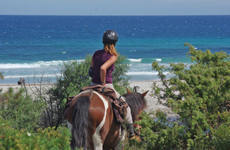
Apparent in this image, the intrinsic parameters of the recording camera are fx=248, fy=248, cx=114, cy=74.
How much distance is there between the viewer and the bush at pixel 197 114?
400 cm

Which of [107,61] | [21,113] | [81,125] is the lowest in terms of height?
[21,113]

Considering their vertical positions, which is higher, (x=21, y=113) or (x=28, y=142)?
(x=28, y=142)

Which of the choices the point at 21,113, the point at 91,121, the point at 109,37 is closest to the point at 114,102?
the point at 91,121

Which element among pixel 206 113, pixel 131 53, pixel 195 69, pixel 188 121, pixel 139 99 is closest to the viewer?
pixel 188 121

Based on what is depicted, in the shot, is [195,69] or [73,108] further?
[195,69]

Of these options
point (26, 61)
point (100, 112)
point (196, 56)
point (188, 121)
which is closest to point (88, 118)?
point (100, 112)

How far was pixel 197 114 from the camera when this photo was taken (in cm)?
390

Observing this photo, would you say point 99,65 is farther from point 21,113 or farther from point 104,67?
point 21,113

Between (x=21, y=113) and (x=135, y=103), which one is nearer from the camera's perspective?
(x=135, y=103)

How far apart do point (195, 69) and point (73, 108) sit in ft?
7.74

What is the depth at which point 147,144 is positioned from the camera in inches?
167

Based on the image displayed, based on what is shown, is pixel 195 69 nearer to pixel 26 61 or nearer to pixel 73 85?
pixel 73 85

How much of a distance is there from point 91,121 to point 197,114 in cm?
167

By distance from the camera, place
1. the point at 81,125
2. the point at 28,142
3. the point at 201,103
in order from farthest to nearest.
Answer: the point at 201,103 → the point at 81,125 → the point at 28,142
